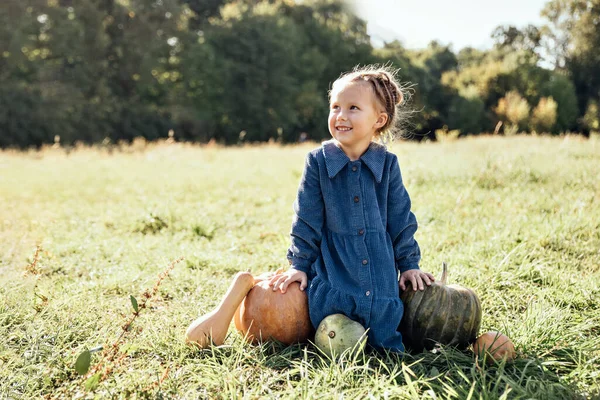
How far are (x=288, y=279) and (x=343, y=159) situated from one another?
2.49ft

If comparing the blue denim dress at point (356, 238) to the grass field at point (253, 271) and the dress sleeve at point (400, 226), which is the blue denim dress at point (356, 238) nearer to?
the dress sleeve at point (400, 226)

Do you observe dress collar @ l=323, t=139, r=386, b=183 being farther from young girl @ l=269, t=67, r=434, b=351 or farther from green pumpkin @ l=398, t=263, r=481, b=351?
green pumpkin @ l=398, t=263, r=481, b=351

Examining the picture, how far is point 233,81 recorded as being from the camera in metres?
32.8

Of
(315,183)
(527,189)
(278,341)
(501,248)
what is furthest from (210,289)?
(527,189)

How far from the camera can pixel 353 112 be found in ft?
9.32

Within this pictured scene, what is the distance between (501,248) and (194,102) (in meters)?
30.1

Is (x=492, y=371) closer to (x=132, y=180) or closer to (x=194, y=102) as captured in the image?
(x=132, y=180)

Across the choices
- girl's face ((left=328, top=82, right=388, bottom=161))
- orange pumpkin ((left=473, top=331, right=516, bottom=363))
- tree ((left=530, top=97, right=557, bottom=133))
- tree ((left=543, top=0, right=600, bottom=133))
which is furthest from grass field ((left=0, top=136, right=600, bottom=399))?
tree ((left=543, top=0, right=600, bottom=133))

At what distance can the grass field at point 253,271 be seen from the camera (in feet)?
7.75

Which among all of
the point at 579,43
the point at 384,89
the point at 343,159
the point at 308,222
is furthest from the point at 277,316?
the point at 579,43

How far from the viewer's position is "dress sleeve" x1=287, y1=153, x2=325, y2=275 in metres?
2.91

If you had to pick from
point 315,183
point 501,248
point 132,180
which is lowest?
point 132,180

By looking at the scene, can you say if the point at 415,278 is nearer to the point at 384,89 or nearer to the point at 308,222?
the point at 308,222

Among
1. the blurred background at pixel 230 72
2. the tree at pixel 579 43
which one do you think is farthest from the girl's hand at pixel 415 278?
the tree at pixel 579 43
